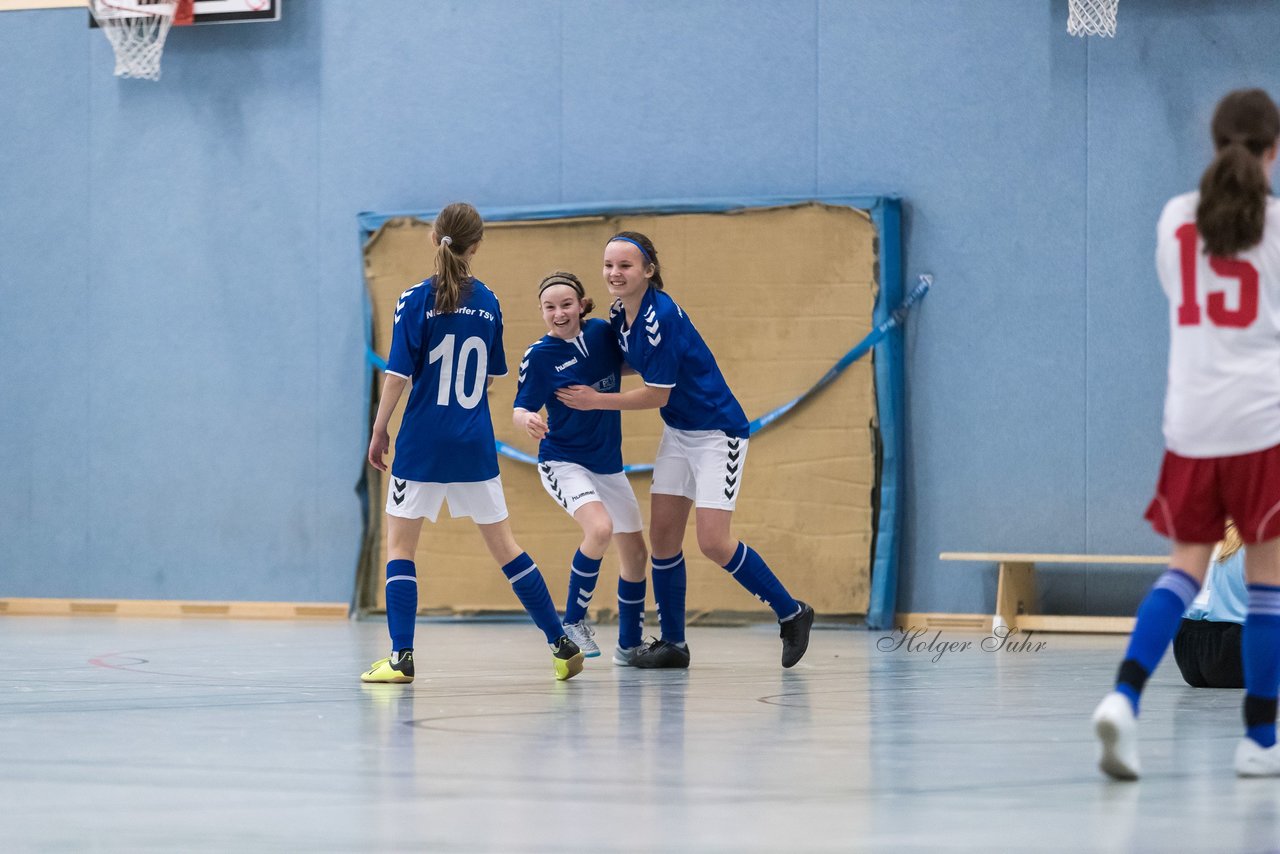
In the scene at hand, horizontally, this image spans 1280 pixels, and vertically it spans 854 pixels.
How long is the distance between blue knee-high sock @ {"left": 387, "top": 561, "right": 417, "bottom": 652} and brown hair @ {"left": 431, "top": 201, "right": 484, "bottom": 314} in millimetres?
926

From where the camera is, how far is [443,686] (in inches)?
221

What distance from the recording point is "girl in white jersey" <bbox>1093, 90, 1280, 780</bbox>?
3441mm

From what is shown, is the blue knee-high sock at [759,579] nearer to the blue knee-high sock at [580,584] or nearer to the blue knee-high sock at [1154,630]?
the blue knee-high sock at [580,584]

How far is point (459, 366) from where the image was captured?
221 inches

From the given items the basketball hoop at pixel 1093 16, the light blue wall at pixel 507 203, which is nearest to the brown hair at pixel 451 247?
the light blue wall at pixel 507 203

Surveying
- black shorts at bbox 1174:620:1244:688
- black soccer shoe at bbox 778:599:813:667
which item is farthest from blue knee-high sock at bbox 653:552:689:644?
black shorts at bbox 1174:620:1244:688

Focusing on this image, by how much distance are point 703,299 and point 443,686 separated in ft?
14.8

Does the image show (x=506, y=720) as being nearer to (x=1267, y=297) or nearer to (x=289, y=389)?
(x=1267, y=297)

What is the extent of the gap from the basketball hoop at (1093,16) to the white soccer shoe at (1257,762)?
6.32m

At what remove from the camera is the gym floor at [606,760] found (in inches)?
109

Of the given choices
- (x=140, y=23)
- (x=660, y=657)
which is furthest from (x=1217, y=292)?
(x=140, y=23)

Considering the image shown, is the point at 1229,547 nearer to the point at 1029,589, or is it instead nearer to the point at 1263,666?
the point at 1263,666

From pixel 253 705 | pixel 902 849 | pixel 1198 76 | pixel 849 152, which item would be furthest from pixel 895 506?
pixel 902 849

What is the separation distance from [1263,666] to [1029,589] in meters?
5.81
